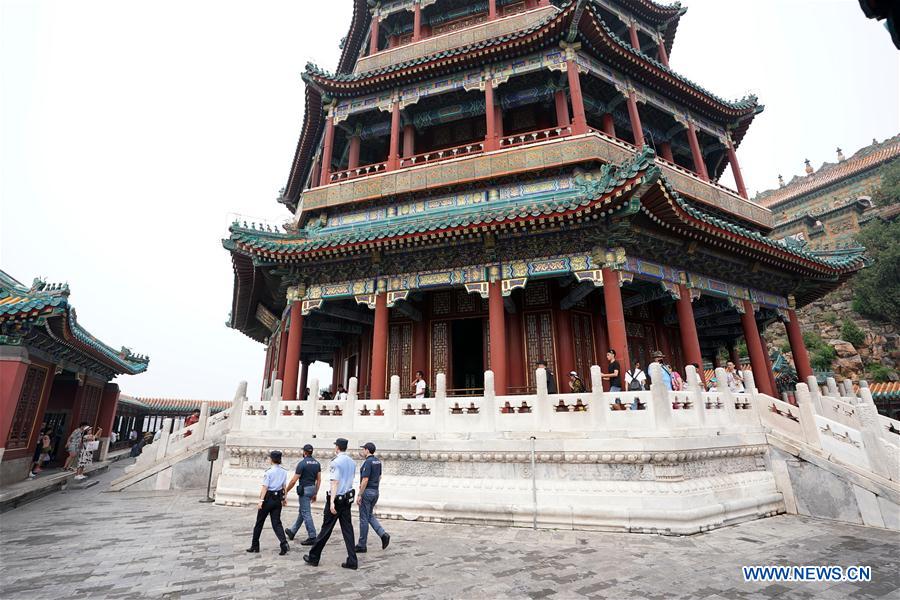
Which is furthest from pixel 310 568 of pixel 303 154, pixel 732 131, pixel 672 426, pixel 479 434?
pixel 732 131

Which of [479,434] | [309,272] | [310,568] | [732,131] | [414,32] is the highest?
[414,32]

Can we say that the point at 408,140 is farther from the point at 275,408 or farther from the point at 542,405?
the point at 542,405

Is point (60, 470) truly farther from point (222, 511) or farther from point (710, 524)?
point (710, 524)

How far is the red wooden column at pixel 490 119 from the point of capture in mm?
13297

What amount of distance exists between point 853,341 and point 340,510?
35552mm

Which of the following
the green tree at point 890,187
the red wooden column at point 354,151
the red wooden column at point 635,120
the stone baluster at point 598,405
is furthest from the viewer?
the green tree at point 890,187

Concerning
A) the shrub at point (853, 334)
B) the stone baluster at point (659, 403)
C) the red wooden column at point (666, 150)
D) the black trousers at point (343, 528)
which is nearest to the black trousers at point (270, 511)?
the black trousers at point (343, 528)

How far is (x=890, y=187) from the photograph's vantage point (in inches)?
1324

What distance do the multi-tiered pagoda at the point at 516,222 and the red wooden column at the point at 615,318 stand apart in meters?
0.03

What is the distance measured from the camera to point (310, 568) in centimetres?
534

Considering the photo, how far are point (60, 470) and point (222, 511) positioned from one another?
1041 cm

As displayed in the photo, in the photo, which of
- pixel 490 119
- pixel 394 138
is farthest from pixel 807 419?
pixel 394 138

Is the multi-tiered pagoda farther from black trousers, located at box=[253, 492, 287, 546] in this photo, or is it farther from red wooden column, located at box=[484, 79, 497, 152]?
black trousers, located at box=[253, 492, 287, 546]

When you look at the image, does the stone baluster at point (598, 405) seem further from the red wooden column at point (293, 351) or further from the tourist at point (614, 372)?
the red wooden column at point (293, 351)
